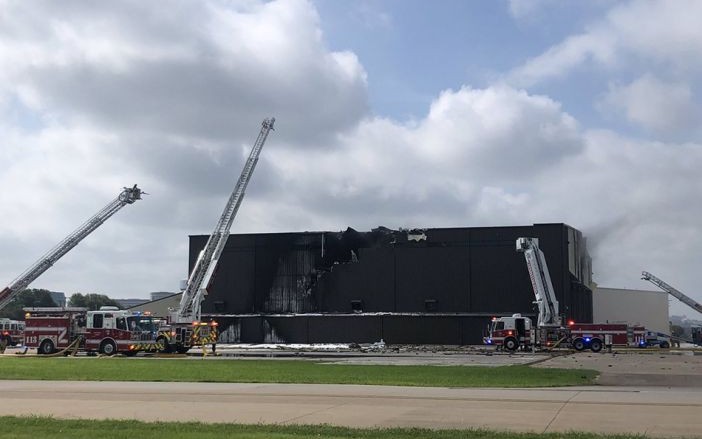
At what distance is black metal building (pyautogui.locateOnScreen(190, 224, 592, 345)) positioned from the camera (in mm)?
64625

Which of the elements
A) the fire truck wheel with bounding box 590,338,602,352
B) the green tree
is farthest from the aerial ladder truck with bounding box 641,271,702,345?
the green tree

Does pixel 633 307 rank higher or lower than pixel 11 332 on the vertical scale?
higher

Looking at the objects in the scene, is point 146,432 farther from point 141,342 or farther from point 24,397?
point 141,342

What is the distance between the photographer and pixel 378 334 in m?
65.8

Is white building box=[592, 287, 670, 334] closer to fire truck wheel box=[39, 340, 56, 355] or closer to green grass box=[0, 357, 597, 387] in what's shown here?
fire truck wheel box=[39, 340, 56, 355]

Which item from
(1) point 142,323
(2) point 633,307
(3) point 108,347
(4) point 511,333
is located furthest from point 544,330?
(2) point 633,307

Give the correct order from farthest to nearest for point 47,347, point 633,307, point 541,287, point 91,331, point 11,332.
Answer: point 633,307, point 11,332, point 541,287, point 47,347, point 91,331

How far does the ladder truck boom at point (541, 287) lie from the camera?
165 feet

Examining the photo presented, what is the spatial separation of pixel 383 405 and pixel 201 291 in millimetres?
40322

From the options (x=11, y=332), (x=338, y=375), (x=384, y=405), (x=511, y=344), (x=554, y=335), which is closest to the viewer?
(x=384, y=405)

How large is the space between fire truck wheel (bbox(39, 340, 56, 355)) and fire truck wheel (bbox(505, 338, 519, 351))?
96.2 ft

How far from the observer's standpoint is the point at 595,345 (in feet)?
167

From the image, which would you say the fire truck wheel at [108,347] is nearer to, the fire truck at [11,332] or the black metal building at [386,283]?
the fire truck at [11,332]

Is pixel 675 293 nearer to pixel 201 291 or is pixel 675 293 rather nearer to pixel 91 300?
pixel 201 291
